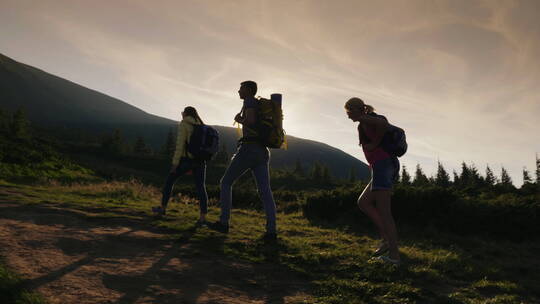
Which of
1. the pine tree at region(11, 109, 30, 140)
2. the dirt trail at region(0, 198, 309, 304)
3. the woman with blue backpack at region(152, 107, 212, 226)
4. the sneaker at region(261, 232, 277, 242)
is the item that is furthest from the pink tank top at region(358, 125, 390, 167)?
the pine tree at region(11, 109, 30, 140)

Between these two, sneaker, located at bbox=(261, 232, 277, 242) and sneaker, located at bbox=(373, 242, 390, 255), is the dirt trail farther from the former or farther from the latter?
sneaker, located at bbox=(373, 242, 390, 255)

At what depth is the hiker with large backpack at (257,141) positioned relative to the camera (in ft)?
19.2

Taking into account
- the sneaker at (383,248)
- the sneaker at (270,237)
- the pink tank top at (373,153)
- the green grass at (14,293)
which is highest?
the pink tank top at (373,153)

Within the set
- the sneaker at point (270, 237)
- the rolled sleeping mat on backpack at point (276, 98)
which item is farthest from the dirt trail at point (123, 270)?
the rolled sleeping mat on backpack at point (276, 98)

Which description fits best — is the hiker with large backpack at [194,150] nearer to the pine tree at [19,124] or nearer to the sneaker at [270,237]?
the sneaker at [270,237]

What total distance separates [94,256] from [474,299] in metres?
4.40

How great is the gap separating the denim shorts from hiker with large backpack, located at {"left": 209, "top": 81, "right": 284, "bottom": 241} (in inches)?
68.4

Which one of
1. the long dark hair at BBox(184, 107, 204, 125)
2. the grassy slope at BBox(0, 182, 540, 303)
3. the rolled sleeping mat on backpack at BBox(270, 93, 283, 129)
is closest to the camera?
the grassy slope at BBox(0, 182, 540, 303)

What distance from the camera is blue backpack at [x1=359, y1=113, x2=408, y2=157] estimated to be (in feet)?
16.0

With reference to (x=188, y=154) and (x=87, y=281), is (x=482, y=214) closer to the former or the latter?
(x=188, y=154)

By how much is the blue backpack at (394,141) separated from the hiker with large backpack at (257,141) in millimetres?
1808

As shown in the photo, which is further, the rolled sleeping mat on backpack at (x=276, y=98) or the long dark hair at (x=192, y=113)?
the long dark hair at (x=192, y=113)

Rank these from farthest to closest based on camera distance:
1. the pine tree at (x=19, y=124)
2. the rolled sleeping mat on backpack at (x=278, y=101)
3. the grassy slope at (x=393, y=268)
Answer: the pine tree at (x=19, y=124)
the rolled sleeping mat on backpack at (x=278, y=101)
the grassy slope at (x=393, y=268)

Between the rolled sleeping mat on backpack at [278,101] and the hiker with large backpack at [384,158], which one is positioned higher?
the rolled sleeping mat on backpack at [278,101]
